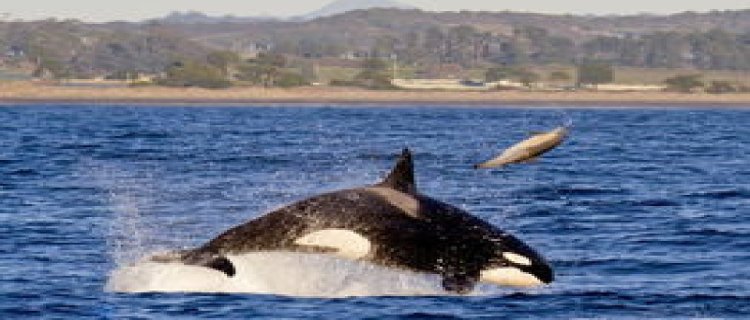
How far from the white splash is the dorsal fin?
1.08m

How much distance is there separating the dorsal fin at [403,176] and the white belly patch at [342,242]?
105 centimetres

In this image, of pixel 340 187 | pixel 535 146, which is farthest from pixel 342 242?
pixel 340 187

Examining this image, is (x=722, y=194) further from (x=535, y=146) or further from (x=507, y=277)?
(x=535, y=146)

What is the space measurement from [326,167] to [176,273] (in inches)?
1113

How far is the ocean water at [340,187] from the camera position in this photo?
20.4 meters

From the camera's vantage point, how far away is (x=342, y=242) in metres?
19.1

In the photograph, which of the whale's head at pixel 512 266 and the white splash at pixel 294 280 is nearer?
the whale's head at pixel 512 266

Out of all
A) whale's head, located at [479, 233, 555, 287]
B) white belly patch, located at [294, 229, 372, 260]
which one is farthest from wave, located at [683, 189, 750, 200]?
white belly patch, located at [294, 229, 372, 260]

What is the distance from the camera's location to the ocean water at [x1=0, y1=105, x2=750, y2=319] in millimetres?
20438

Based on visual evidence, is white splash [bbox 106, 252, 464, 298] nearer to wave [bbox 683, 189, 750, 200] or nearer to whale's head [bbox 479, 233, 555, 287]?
whale's head [bbox 479, 233, 555, 287]

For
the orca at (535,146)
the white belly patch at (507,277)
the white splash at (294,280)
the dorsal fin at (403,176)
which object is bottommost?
the white splash at (294,280)

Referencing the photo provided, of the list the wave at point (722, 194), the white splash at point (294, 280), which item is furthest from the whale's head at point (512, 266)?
the wave at point (722, 194)

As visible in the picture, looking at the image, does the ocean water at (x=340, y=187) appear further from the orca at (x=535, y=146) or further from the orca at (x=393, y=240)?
the orca at (x=535, y=146)

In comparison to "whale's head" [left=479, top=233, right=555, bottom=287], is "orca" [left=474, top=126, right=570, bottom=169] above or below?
above
